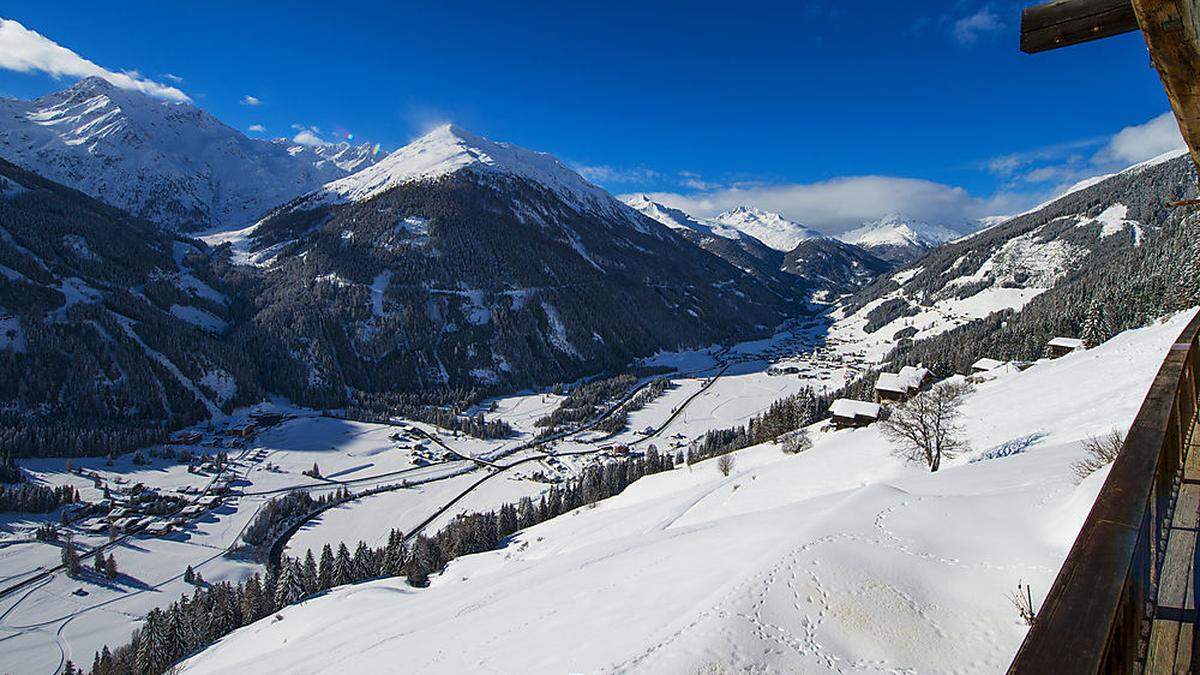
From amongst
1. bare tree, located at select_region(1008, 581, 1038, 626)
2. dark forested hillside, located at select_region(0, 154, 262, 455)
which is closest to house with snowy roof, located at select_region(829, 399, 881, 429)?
bare tree, located at select_region(1008, 581, 1038, 626)

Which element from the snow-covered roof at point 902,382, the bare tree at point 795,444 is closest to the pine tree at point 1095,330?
the snow-covered roof at point 902,382

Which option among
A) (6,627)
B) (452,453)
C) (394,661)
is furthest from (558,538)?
(452,453)

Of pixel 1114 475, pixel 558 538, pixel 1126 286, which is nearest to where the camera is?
pixel 1114 475

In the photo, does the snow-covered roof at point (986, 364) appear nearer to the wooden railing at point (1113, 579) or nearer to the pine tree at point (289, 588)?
the wooden railing at point (1113, 579)

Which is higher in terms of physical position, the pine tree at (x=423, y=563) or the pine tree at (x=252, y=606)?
the pine tree at (x=423, y=563)

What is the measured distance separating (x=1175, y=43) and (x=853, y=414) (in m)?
58.9

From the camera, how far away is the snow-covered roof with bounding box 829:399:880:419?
54.0 metres

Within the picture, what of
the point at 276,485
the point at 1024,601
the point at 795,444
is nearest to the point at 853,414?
the point at 795,444

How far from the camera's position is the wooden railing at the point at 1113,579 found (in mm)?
1526

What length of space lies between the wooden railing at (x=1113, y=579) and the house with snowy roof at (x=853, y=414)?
5493cm

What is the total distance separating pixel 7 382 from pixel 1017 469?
15443 centimetres

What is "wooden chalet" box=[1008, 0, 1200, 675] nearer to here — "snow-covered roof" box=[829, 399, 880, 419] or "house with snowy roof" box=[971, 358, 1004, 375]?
"snow-covered roof" box=[829, 399, 880, 419]

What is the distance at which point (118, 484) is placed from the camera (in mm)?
82500

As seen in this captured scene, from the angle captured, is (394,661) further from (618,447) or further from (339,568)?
(618,447)
